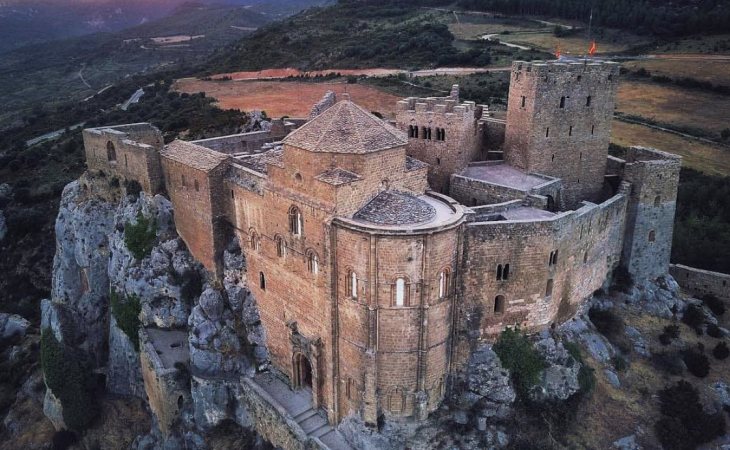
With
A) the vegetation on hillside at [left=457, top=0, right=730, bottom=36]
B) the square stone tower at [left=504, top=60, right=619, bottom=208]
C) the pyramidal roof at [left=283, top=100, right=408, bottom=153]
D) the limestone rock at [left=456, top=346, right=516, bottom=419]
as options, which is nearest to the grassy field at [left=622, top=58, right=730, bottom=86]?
the vegetation on hillside at [left=457, top=0, right=730, bottom=36]

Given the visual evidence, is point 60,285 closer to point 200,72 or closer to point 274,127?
point 274,127

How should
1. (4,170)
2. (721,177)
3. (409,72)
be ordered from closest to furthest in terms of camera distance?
(721,177)
(4,170)
(409,72)

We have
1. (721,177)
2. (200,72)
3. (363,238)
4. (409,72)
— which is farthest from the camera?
(200,72)

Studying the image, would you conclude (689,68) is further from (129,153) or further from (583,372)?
(129,153)

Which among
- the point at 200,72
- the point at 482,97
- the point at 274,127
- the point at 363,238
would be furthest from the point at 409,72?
the point at 363,238

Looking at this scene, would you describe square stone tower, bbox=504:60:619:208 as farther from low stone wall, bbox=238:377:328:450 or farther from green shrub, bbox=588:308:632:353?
low stone wall, bbox=238:377:328:450
